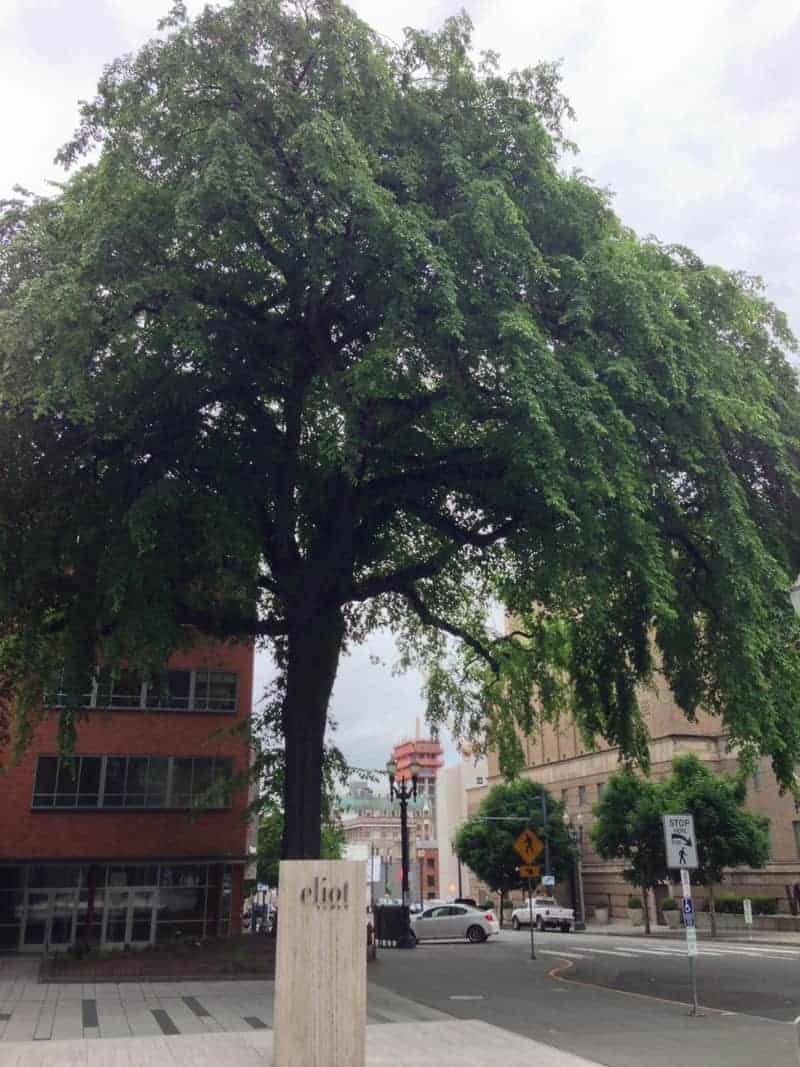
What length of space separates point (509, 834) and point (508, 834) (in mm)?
72

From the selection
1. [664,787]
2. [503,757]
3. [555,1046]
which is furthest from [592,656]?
[664,787]

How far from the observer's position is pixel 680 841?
14484 mm

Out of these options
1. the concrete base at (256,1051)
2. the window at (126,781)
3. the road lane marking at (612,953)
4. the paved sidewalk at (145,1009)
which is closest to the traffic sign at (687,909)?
the concrete base at (256,1051)

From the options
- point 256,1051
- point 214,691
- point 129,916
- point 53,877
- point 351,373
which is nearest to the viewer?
point 256,1051

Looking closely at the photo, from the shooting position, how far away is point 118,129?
1523 centimetres

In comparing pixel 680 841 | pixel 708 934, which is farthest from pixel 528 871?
pixel 708 934

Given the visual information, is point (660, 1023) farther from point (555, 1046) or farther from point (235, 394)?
point (235, 394)

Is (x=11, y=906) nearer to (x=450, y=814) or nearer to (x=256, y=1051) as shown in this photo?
(x=256, y=1051)

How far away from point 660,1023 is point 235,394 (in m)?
12.5

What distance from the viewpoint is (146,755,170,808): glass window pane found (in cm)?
3203

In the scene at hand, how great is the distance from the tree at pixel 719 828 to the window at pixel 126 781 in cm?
2126

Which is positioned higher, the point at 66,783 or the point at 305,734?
the point at 66,783

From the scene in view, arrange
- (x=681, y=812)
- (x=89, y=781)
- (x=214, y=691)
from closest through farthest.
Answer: (x=89, y=781), (x=214, y=691), (x=681, y=812)

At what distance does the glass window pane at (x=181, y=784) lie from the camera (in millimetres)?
32281
